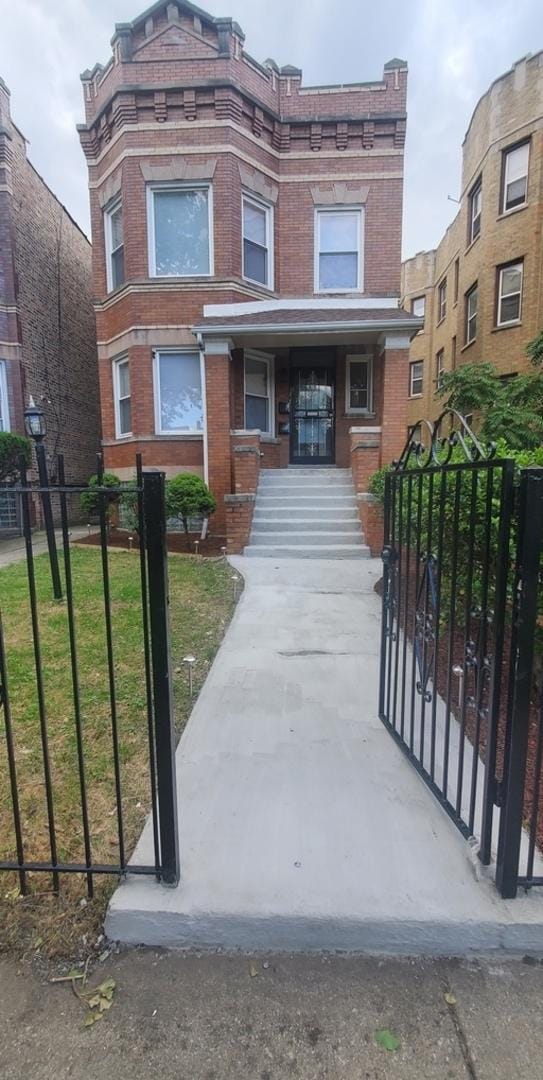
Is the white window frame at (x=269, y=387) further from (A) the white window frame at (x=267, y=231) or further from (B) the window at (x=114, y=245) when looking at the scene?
(B) the window at (x=114, y=245)

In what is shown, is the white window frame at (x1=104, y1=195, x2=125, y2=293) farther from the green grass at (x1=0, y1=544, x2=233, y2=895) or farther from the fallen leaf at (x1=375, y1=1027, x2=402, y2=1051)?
the fallen leaf at (x1=375, y1=1027, x2=402, y2=1051)

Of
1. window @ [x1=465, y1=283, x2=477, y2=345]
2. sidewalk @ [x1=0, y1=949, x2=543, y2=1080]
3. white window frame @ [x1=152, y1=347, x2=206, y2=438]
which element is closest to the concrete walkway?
sidewalk @ [x1=0, y1=949, x2=543, y2=1080]

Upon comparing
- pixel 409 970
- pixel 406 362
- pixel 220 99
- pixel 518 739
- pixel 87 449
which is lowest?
pixel 409 970

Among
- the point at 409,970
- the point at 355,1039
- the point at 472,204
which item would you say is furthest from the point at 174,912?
the point at 472,204

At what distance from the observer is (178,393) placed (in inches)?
416

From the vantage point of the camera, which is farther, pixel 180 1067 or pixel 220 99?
pixel 220 99

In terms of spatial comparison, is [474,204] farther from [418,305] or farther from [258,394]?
[258,394]

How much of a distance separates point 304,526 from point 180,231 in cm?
684

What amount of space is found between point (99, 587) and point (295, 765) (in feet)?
14.3

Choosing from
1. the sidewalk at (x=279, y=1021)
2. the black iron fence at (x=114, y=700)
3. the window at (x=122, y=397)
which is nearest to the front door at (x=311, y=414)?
the window at (x=122, y=397)

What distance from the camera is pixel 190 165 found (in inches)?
392

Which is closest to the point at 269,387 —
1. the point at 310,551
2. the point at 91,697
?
the point at 310,551

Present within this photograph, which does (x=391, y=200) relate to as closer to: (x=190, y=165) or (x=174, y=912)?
(x=190, y=165)

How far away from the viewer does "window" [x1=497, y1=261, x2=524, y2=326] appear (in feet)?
44.0
